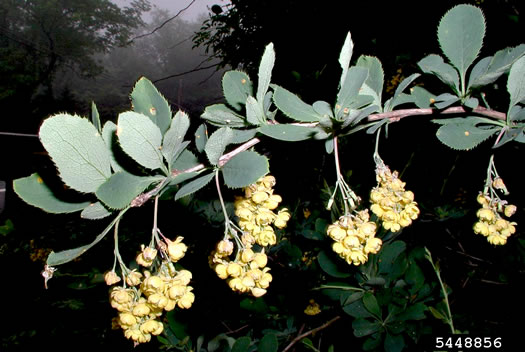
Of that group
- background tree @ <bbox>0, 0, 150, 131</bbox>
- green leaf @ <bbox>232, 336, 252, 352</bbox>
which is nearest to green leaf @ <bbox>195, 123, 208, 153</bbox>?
green leaf @ <bbox>232, 336, 252, 352</bbox>

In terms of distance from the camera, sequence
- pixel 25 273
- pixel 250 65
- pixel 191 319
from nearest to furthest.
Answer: pixel 191 319 → pixel 25 273 → pixel 250 65

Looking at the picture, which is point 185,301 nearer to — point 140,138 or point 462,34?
point 140,138

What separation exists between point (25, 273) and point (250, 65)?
3.79m

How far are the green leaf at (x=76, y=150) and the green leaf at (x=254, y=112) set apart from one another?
25cm

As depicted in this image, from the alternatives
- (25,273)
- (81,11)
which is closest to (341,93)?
(25,273)

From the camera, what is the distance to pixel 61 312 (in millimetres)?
2318

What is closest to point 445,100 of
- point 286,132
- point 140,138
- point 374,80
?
point 374,80

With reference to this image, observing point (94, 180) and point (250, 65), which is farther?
point (250, 65)

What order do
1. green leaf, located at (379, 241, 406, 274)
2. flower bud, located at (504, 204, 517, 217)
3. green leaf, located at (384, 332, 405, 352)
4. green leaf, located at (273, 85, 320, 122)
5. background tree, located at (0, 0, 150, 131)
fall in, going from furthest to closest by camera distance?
background tree, located at (0, 0, 150, 131)
green leaf, located at (379, 241, 406, 274)
green leaf, located at (384, 332, 405, 352)
flower bud, located at (504, 204, 517, 217)
green leaf, located at (273, 85, 320, 122)

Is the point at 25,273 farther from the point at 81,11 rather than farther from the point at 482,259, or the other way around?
the point at 81,11

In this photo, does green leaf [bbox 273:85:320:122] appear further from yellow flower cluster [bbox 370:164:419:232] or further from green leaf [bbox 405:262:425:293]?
green leaf [bbox 405:262:425:293]

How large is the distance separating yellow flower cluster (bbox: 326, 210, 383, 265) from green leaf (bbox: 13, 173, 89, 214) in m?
0.51

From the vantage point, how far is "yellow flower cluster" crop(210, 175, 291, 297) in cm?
61

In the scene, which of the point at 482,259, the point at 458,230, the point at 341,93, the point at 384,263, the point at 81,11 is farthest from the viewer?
the point at 81,11
